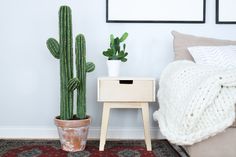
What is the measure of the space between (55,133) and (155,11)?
1.30 meters

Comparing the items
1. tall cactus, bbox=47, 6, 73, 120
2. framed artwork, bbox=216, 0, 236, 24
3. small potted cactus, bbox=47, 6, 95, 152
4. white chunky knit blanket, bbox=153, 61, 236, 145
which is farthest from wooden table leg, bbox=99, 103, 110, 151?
framed artwork, bbox=216, 0, 236, 24

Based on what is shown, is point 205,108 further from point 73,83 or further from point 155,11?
point 155,11

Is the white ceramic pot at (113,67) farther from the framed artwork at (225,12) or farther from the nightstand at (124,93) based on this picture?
the framed artwork at (225,12)

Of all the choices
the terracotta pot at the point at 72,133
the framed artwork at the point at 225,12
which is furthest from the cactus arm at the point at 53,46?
the framed artwork at the point at 225,12

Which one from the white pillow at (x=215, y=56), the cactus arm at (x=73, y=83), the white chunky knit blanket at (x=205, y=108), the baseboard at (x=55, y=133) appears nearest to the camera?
the white chunky knit blanket at (x=205, y=108)

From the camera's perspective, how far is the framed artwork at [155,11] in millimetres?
2381

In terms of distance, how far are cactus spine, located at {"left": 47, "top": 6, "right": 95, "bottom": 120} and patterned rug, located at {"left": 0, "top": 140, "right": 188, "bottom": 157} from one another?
254 mm

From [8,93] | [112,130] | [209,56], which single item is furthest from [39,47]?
[209,56]

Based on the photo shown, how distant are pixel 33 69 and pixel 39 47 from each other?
19cm

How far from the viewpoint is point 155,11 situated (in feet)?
7.84

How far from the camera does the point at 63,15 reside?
1902 millimetres

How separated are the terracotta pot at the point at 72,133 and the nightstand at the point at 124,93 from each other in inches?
5.9

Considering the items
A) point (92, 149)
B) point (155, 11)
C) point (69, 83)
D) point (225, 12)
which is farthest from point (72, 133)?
point (225, 12)

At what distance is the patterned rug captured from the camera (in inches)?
73.9
